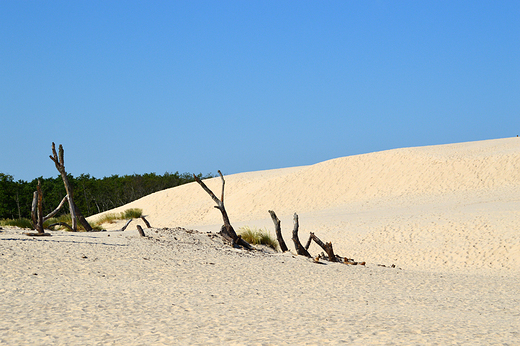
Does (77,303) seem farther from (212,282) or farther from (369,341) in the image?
(369,341)

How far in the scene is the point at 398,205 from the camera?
26.1m

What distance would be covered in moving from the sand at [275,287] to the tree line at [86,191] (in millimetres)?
28938

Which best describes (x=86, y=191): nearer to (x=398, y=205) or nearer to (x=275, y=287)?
(x=398, y=205)

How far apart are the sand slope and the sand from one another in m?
0.12

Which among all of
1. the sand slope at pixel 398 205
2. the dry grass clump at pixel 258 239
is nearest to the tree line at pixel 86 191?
the sand slope at pixel 398 205

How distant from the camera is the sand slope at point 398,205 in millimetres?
16375

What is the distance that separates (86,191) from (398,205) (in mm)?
32195

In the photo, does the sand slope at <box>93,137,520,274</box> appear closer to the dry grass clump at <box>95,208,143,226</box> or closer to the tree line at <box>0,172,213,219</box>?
the dry grass clump at <box>95,208,143,226</box>

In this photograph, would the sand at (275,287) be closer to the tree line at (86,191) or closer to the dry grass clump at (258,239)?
the dry grass clump at (258,239)

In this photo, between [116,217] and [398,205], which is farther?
[116,217]

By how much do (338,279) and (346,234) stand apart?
32.9 ft

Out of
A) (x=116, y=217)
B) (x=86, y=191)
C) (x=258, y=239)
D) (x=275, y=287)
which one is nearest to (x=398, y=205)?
(x=258, y=239)

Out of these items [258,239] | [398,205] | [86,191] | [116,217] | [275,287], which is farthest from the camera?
[86,191]

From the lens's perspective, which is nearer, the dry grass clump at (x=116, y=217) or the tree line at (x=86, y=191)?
the dry grass clump at (x=116, y=217)
